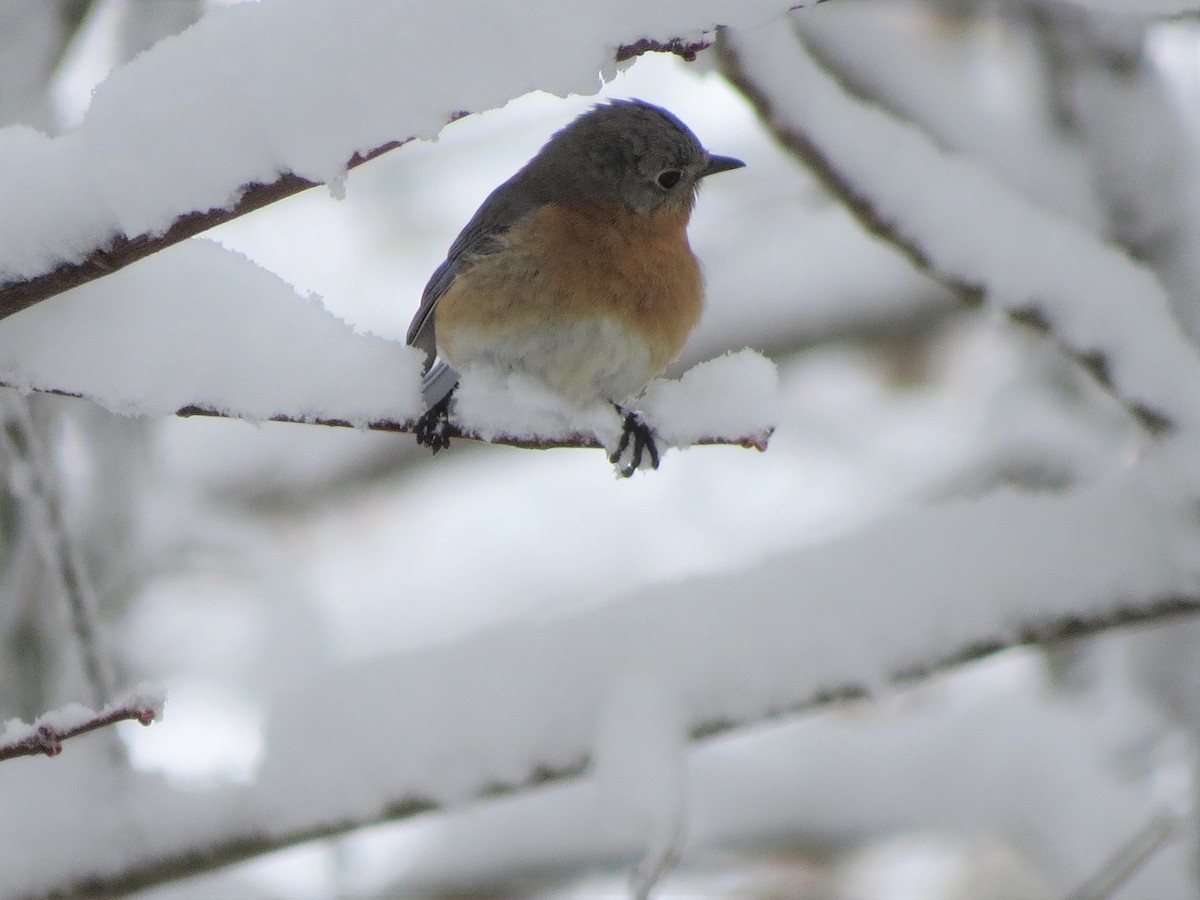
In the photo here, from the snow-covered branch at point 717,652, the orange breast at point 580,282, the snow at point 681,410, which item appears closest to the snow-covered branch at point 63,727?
the snow at point 681,410

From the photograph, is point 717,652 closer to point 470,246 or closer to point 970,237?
point 970,237

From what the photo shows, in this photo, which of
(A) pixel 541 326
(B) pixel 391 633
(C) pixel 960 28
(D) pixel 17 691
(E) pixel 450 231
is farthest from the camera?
(E) pixel 450 231

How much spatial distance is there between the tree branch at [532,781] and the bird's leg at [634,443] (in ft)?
1.77

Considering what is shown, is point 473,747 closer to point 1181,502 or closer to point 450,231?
point 1181,502

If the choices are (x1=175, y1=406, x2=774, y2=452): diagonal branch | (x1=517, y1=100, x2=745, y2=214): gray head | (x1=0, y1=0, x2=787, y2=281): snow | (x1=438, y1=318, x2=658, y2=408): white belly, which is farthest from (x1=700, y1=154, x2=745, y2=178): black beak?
(x1=0, y1=0, x2=787, y2=281): snow

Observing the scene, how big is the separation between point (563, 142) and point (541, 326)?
1012 millimetres

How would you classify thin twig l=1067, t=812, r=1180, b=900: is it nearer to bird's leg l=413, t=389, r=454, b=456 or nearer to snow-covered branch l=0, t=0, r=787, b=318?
bird's leg l=413, t=389, r=454, b=456

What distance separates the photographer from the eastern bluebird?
3.07m

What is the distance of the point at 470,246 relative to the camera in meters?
3.39

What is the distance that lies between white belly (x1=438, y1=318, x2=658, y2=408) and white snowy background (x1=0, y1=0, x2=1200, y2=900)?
521 millimetres

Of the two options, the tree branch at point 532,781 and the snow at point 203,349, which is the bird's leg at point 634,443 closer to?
the tree branch at point 532,781

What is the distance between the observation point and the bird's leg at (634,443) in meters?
2.65

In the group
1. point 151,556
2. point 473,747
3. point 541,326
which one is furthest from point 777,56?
point 151,556

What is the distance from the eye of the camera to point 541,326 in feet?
10.1
